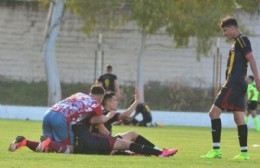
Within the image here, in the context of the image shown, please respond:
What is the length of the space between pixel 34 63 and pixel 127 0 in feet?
19.4

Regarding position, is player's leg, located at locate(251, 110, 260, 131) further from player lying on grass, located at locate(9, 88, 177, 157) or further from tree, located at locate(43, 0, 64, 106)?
player lying on grass, located at locate(9, 88, 177, 157)

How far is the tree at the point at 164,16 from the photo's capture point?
42844 millimetres

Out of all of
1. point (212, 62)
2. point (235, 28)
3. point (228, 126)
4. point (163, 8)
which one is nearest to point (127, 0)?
point (163, 8)

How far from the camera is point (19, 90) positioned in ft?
150

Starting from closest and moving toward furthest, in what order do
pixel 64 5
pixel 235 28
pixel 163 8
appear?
1. pixel 235 28
2. pixel 163 8
3. pixel 64 5

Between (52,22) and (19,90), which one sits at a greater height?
(52,22)

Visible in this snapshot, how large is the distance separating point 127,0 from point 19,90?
21.9 feet

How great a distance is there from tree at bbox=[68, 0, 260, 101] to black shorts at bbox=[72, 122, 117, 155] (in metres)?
27.5

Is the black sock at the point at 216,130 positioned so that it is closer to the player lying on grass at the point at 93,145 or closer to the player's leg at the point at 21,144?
the player lying on grass at the point at 93,145

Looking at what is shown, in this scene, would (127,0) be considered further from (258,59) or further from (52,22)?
(258,59)

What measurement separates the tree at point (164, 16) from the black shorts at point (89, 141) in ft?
90.1

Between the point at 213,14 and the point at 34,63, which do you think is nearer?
the point at 213,14

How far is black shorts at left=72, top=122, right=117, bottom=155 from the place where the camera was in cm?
1525

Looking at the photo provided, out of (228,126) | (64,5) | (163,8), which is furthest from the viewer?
(64,5)
